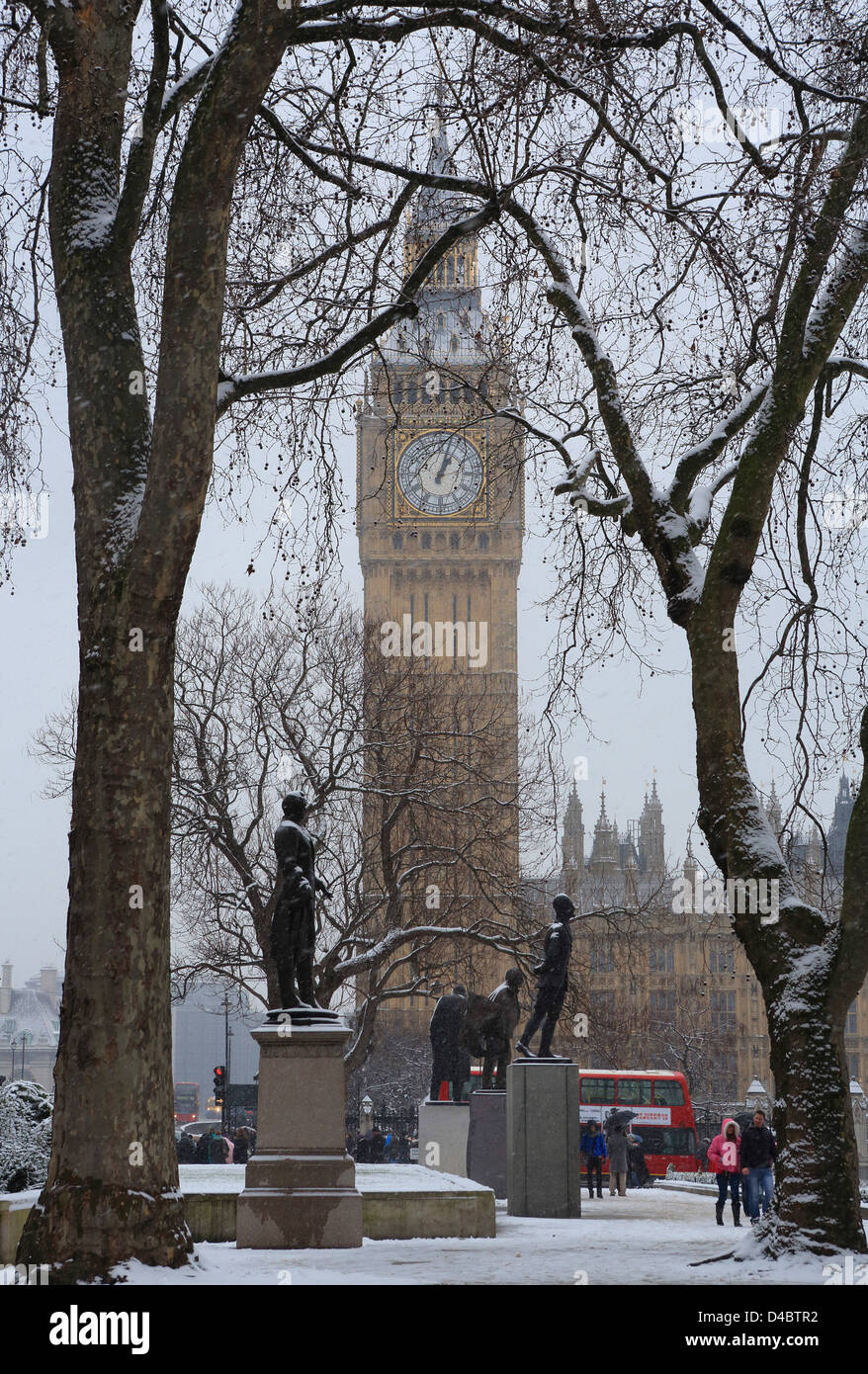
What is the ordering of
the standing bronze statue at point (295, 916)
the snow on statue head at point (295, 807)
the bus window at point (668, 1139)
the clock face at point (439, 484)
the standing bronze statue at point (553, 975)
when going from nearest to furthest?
the standing bronze statue at point (295, 916) < the snow on statue head at point (295, 807) < the standing bronze statue at point (553, 975) < the bus window at point (668, 1139) < the clock face at point (439, 484)

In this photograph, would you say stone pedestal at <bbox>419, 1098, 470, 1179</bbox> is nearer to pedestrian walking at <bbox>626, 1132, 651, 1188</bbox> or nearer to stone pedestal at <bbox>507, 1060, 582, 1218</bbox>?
stone pedestal at <bbox>507, 1060, 582, 1218</bbox>

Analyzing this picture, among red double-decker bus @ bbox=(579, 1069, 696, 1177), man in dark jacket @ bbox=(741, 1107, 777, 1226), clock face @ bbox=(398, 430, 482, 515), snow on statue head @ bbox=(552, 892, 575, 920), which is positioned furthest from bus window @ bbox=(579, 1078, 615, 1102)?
clock face @ bbox=(398, 430, 482, 515)

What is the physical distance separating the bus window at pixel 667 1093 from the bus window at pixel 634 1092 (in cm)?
24

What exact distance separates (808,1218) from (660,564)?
4.88 m

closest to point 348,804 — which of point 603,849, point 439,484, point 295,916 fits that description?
point 295,916

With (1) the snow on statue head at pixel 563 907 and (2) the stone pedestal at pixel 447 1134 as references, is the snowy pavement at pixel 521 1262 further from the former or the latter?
(2) the stone pedestal at pixel 447 1134

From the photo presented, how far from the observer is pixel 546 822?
104ft

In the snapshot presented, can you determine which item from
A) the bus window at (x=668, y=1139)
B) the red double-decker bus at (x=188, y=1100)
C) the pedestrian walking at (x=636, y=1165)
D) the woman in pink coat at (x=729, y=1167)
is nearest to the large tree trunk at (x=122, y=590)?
the woman in pink coat at (x=729, y=1167)

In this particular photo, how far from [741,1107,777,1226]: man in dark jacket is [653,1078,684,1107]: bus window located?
22685 mm

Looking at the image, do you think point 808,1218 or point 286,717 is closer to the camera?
point 808,1218

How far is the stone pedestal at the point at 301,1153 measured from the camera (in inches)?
490

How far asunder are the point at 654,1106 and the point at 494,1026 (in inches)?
872

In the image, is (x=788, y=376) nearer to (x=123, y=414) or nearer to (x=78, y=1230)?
(x=123, y=414)
